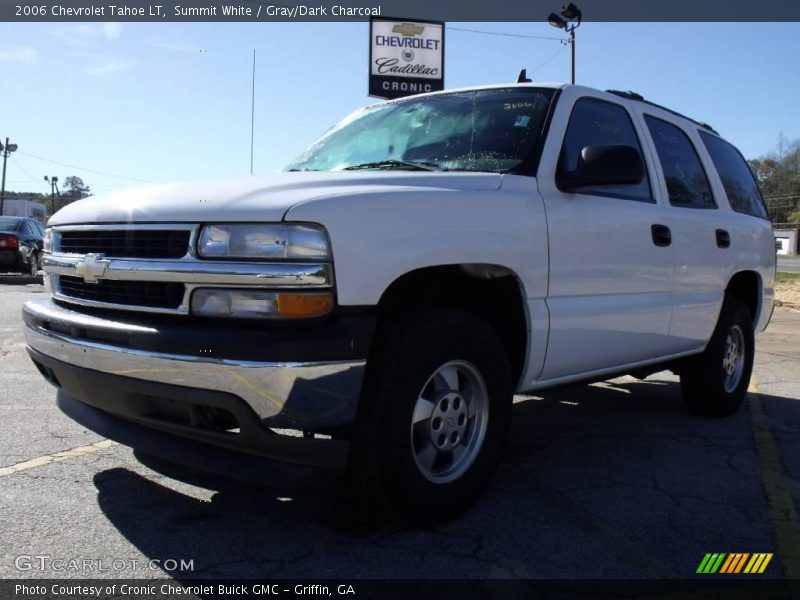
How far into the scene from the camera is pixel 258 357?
2.41 metres

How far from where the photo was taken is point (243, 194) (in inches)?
105

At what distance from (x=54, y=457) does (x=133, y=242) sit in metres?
1.66

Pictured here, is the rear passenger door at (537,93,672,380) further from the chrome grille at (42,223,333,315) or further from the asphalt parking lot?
the chrome grille at (42,223,333,315)

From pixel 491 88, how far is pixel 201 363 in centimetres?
237

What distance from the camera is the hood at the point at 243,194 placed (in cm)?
259

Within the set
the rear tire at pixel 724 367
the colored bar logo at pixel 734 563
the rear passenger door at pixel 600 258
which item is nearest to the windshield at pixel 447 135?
the rear passenger door at pixel 600 258

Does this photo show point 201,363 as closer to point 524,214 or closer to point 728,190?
→ point 524,214

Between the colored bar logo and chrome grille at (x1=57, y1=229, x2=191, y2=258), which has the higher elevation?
chrome grille at (x1=57, y1=229, x2=191, y2=258)

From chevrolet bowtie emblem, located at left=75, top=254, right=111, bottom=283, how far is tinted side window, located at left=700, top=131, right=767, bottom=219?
166 inches

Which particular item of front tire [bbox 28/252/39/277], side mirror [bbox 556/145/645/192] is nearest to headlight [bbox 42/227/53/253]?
side mirror [bbox 556/145/645/192]

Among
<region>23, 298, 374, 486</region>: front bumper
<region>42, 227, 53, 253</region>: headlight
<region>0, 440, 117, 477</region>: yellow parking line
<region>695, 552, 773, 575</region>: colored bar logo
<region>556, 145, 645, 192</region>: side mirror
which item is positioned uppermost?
<region>556, 145, 645, 192</region>: side mirror

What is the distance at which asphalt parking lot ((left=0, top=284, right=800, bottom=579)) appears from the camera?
2.69 m

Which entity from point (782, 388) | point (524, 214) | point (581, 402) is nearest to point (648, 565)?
point (524, 214)

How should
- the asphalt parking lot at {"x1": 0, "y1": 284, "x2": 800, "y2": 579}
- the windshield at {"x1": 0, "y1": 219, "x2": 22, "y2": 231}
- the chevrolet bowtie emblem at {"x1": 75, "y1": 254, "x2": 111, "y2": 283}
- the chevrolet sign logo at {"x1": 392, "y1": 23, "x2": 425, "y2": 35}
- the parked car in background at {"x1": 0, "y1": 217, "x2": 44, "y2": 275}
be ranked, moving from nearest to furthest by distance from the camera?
the asphalt parking lot at {"x1": 0, "y1": 284, "x2": 800, "y2": 579}
the chevrolet bowtie emblem at {"x1": 75, "y1": 254, "x2": 111, "y2": 283}
the parked car in background at {"x1": 0, "y1": 217, "x2": 44, "y2": 275}
the windshield at {"x1": 0, "y1": 219, "x2": 22, "y2": 231}
the chevrolet sign logo at {"x1": 392, "y1": 23, "x2": 425, "y2": 35}
